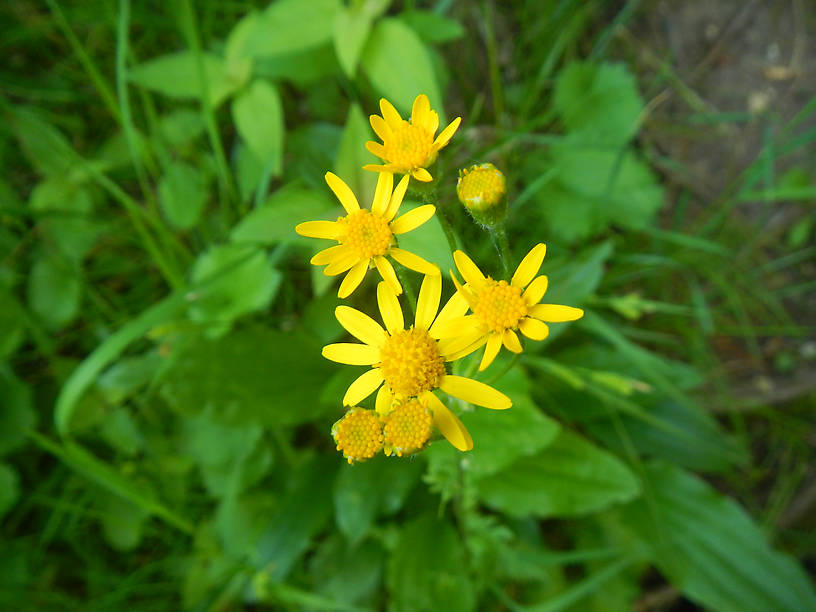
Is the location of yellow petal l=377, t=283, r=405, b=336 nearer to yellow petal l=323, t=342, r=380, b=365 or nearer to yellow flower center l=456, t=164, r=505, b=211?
yellow petal l=323, t=342, r=380, b=365

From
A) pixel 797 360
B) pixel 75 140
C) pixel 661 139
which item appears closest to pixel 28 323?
pixel 75 140

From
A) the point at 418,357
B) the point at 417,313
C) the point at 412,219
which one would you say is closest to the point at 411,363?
the point at 418,357

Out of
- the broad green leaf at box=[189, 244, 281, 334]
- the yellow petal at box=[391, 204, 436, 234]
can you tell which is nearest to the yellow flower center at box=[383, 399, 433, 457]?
the yellow petal at box=[391, 204, 436, 234]

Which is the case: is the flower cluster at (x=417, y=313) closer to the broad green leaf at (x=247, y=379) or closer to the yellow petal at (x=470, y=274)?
the yellow petal at (x=470, y=274)

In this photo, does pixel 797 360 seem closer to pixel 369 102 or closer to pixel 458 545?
pixel 458 545

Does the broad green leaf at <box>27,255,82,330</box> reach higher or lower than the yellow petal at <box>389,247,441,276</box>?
lower

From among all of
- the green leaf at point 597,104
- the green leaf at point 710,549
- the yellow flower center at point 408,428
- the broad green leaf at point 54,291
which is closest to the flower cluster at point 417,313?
the yellow flower center at point 408,428

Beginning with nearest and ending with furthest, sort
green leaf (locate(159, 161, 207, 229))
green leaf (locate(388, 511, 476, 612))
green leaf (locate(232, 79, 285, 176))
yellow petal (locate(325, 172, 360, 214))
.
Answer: yellow petal (locate(325, 172, 360, 214))
green leaf (locate(388, 511, 476, 612))
green leaf (locate(232, 79, 285, 176))
green leaf (locate(159, 161, 207, 229))
